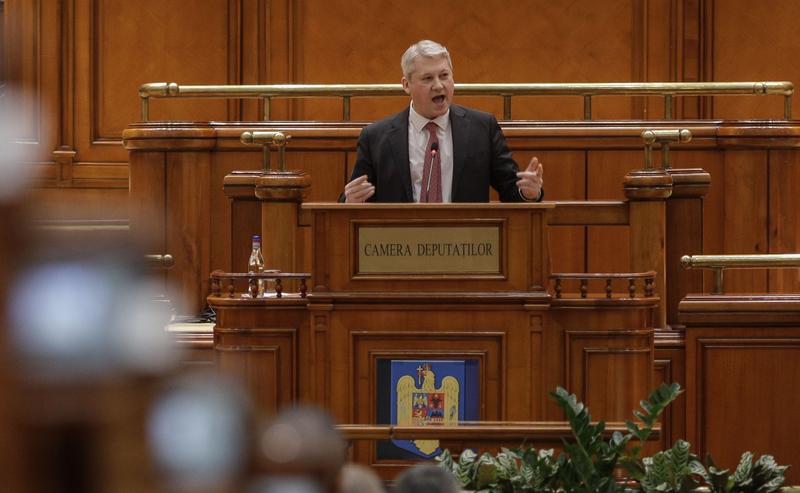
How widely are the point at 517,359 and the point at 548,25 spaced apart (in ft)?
15.2

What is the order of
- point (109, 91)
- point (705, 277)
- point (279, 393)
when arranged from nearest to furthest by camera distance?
point (279, 393) → point (705, 277) → point (109, 91)

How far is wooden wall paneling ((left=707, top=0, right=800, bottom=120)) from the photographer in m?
8.27

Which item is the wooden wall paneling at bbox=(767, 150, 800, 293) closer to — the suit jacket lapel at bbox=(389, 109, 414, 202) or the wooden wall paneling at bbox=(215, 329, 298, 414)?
the suit jacket lapel at bbox=(389, 109, 414, 202)

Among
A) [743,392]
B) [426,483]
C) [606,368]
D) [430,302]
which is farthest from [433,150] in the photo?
[426,483]

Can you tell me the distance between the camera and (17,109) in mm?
302

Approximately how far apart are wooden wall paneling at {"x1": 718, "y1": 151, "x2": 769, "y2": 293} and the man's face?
5.19ft

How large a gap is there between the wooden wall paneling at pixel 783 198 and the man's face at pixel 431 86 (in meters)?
1.75

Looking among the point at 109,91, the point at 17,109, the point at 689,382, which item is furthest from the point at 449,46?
the point at 17,109

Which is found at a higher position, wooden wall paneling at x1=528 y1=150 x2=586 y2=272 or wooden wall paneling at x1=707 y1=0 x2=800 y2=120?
wooden wall paneling at x1=707 y1=0 x2=800 y2=120

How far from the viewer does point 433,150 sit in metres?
4.94

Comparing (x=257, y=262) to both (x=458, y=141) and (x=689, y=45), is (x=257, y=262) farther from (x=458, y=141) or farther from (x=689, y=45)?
(x=689, y=45)

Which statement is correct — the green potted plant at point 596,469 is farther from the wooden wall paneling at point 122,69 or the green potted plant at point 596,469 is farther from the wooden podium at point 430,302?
the wooden wall paneling at point 122,69

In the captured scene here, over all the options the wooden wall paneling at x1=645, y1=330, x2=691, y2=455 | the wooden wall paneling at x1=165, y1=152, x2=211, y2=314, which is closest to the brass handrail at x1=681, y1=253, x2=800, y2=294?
the wooden wall paneling at x1=645, y1=330, x2=691, y2=455

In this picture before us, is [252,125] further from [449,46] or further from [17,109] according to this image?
[17,109]
